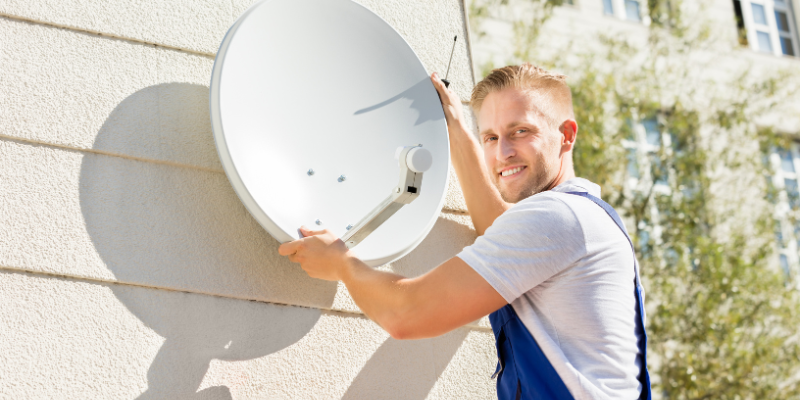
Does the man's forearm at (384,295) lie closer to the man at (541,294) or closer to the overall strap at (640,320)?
the man at (541,294)

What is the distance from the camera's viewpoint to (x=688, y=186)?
261 inches

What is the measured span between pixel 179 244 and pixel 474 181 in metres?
0.85

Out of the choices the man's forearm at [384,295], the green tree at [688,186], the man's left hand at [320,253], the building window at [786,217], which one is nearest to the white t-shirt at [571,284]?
the man's forearm at [384,295]

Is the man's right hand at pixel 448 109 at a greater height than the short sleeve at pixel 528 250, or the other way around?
the man's right hand at pixel 448 109

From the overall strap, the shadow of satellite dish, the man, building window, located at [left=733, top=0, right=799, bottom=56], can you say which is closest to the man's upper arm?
the man

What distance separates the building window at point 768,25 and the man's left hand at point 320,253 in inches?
356

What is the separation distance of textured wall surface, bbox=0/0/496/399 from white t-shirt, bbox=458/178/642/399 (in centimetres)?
51

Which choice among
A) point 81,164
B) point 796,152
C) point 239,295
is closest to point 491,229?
point 239,295

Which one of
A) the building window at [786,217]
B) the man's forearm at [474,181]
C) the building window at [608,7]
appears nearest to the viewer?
the man's forearm at [474,181]

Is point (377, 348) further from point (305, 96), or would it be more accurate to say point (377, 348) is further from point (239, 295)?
point (305, 96)

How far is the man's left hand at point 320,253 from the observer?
1.44 meters

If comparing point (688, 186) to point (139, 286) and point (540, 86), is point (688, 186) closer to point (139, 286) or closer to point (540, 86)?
point (540, 86)

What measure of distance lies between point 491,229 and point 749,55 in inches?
345

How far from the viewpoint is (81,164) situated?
150 cm
